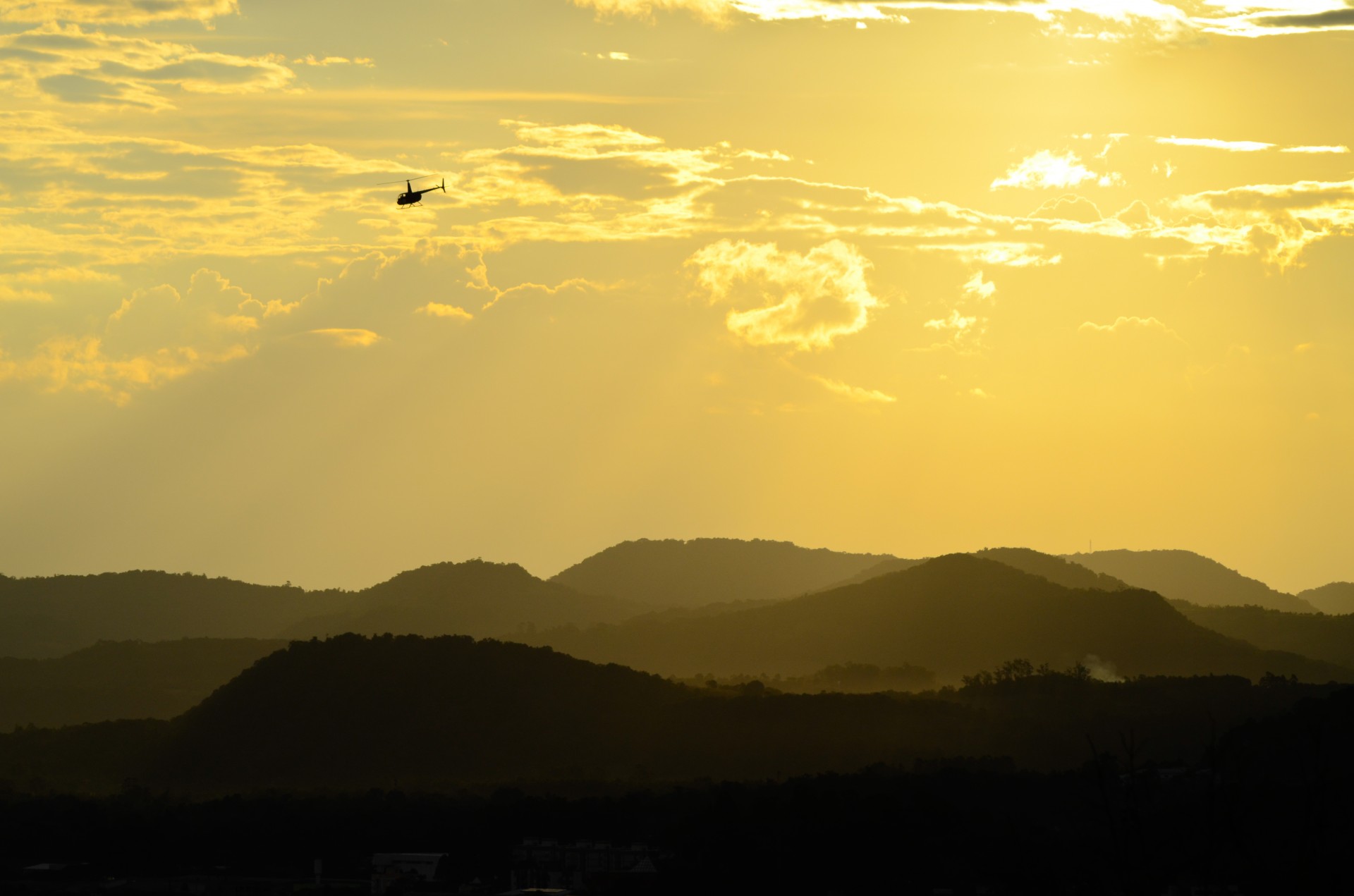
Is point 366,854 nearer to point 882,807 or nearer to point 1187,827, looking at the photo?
point 882,807

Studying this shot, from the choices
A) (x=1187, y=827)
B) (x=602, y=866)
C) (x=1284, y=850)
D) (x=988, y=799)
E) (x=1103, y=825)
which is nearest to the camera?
(x=1284, y=850)

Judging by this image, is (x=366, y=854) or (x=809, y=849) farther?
(x=366, y=854)

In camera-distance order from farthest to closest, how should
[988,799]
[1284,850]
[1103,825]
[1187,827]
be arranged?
[988,799], [1103,825], [1187,827], [1284,850]

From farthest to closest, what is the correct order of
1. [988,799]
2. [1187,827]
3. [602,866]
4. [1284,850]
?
1. [988,799]
2. [602,866]
3. [1187,827]
4. [1284,850]

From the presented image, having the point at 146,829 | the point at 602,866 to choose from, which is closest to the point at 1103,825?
the point at 602,866

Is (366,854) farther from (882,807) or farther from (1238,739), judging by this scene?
(1238,739)

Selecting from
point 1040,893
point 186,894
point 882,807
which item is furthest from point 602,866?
point 1040,893

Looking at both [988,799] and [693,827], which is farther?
[988,799]

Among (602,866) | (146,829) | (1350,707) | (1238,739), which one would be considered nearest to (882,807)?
(602,866)
